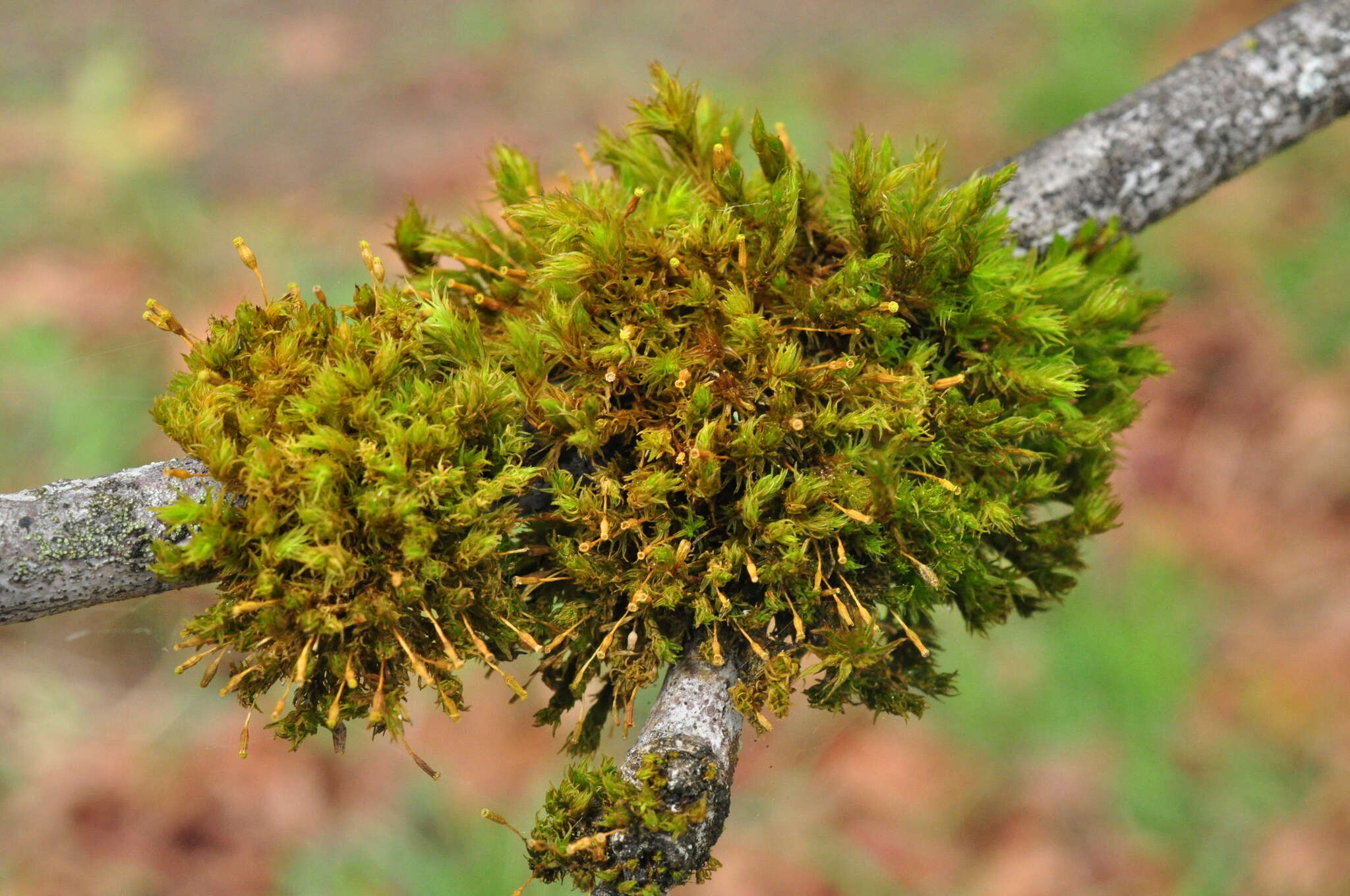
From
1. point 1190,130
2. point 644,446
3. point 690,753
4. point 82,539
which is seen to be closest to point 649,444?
point 644,446

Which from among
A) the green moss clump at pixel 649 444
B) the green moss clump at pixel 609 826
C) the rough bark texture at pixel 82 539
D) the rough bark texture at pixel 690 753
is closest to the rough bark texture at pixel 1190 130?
the green moss clump at pixel 649 444

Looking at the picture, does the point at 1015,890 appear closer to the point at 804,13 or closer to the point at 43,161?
the point at 804,13

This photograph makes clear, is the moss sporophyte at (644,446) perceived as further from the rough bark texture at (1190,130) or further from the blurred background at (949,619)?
the blurred background at (949,619)

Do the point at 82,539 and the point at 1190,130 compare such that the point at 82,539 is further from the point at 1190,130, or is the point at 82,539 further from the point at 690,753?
the point at 1190,130

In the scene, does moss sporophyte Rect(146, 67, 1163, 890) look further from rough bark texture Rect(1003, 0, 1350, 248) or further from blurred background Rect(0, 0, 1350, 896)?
blurred background Rect(0, 0, 1350, 896)

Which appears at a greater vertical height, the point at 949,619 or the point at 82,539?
the point at 949,619

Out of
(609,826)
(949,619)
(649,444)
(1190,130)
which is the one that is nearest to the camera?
(609,826)
